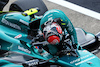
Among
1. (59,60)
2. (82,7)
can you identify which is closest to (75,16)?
(82,7)

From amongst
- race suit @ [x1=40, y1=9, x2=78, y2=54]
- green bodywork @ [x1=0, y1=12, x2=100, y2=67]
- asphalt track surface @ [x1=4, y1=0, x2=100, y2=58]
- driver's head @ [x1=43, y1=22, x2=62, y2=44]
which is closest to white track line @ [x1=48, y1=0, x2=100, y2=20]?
asphalt track surface @ [x1=4, y1=0, x2=100, y2=58]

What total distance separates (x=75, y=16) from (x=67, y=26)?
3.74 m

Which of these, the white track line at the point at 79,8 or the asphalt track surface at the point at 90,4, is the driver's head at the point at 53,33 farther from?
the asphalt track surface at the point at 90,4

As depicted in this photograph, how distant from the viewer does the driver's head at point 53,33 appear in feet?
10.7

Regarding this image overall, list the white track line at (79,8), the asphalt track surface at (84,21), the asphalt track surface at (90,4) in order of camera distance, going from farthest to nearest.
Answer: the asphalt track surface at (90,4), the white track line at (79,8), the asphalt track surface at (84,21)

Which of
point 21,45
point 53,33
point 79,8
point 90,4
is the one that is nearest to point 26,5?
point 21,45

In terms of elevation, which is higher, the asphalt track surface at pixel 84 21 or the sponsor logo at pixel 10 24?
the asphalt track surface at pixel 84 21

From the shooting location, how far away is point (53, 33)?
3.26 meters

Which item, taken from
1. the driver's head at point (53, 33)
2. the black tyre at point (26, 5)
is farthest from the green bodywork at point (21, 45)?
the black tyre at point (26, 5)

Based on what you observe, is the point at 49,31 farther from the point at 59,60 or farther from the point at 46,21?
the point at 59,60

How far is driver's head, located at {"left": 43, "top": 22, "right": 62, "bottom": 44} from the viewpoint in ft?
10.7

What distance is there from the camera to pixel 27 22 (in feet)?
13.6

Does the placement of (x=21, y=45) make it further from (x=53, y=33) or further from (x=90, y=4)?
(x=90, y=4)

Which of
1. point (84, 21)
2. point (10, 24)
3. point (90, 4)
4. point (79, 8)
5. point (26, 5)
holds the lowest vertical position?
point (10, 24)
